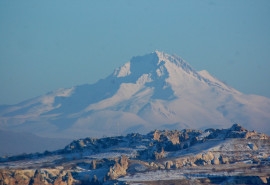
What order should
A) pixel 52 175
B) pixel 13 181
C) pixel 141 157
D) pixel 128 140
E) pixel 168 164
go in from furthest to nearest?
pixel 128 140 < pixel 141 157 < pixel 168 164 < pixel 52 175 < pixel 13 181

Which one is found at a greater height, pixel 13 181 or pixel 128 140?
pixel 128 140

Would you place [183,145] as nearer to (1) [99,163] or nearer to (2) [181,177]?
(1) [99,163]

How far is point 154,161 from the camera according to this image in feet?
340

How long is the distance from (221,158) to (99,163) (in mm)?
13979

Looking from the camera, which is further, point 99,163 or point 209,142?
point 209,142

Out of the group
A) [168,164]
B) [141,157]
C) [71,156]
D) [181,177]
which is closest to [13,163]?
[71,156]

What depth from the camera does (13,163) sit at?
4481 inches

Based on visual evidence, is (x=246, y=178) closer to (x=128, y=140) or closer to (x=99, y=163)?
(x=99, y=163)

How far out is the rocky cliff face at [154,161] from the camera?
88.6 metres

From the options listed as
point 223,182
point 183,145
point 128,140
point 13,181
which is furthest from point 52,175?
point 128,140

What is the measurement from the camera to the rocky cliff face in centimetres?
8856

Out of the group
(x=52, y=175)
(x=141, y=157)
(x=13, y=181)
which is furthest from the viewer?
(x=141, y=157)

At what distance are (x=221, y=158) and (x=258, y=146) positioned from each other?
10.5 metres

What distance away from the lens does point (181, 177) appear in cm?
8881
